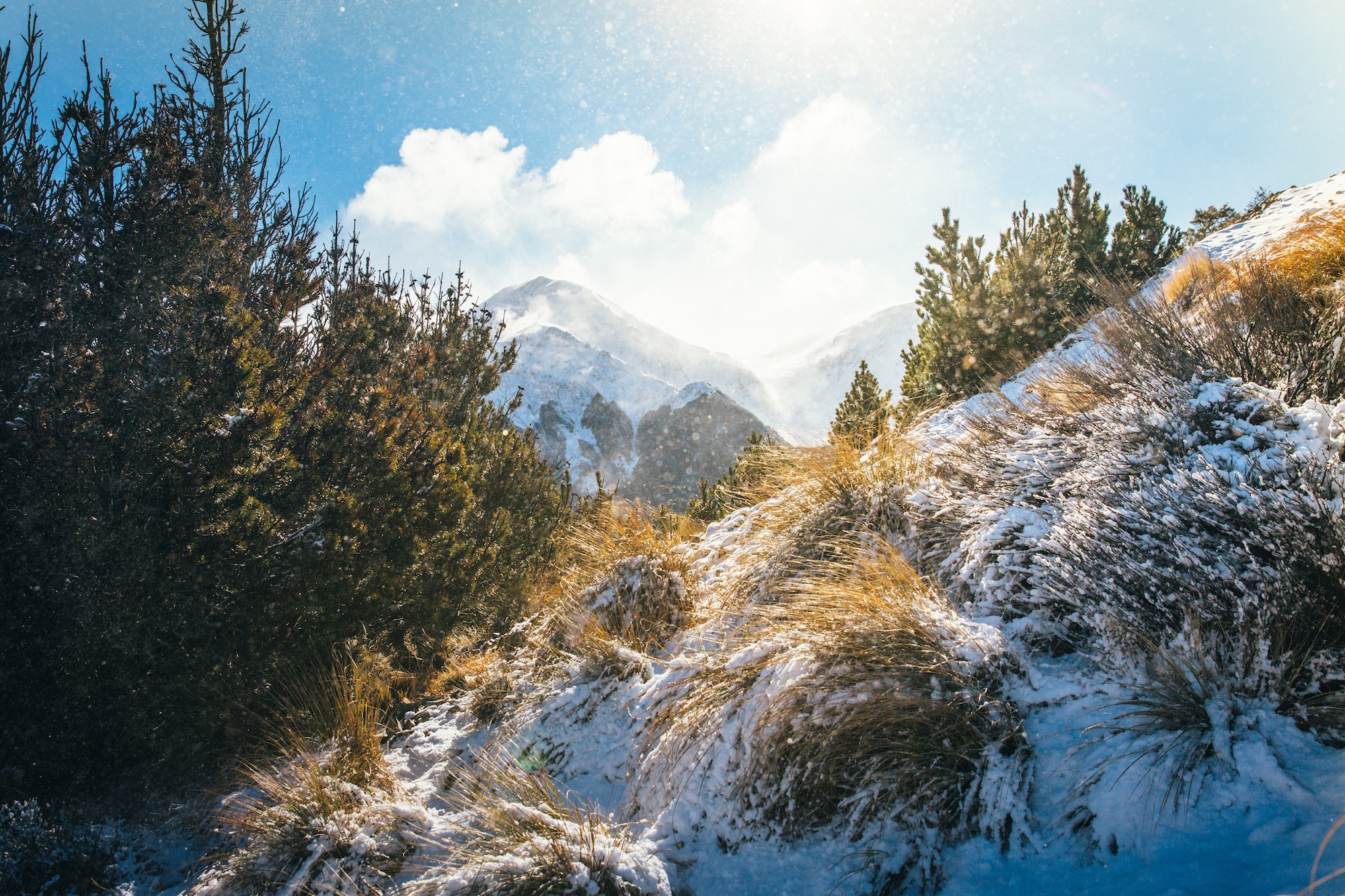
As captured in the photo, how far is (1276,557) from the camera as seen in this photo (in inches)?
74.7

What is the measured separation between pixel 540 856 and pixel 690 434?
12703 cm

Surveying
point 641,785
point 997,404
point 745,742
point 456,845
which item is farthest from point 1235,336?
point 456,845

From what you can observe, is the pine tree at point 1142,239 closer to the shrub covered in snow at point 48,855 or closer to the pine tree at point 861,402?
the pine tree at point 861,402

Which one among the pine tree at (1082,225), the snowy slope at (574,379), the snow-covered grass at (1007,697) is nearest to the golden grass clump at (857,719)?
the snow-covered grass at (1007,697)

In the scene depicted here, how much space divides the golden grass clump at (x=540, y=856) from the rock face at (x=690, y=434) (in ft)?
305

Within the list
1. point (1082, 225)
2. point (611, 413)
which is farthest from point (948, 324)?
point (611, 413)

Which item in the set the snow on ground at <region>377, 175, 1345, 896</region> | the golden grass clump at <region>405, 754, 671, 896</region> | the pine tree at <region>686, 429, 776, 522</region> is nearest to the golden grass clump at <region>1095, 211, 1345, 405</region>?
the snow on ground at <region>377, 175, 1345, 896</region>

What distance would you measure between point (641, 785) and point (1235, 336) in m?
4.31

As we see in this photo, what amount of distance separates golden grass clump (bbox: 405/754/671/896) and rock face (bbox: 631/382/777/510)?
93011mm

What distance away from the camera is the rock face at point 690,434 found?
356 ft

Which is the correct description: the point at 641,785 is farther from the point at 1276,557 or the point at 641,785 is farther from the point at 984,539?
the point at 1276,557

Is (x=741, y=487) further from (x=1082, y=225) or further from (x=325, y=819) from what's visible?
(x=1082, y=225)

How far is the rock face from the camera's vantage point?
356 ft

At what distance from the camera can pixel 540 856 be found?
2133mm
